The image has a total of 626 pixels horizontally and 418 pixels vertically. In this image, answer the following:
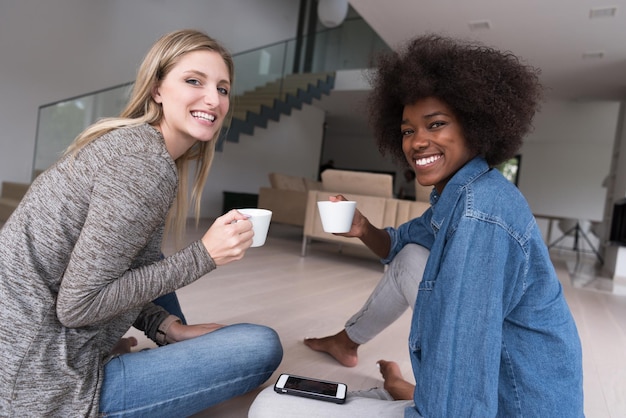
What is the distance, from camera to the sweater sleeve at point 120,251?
0.71 meters

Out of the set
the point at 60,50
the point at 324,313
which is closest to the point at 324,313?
the point at 324,313

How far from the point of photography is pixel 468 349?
0.61m

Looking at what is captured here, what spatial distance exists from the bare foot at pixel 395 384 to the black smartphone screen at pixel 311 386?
0.45m

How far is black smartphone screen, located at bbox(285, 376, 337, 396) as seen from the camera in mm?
919

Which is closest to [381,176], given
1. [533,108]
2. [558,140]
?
[533,108]

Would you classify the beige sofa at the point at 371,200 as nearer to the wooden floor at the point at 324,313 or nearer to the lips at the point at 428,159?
the wooden floor at the point at 324,313

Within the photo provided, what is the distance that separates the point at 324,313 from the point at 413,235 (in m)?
1.17

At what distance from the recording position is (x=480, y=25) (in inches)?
181

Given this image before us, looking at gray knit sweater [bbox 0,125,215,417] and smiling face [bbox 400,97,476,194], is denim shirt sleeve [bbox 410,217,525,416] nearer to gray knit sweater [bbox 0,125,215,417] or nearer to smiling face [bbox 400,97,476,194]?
smiling face [bbox 400,97,476,194]

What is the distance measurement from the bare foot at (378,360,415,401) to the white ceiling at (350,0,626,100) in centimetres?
318

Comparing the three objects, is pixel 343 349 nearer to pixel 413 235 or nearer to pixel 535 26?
pixel 413 235

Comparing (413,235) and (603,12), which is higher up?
(603,12)

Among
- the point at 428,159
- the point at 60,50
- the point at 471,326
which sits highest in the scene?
the point at 60,50

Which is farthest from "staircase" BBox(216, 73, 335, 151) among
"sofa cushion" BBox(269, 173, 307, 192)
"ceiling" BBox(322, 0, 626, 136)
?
"ceiling" BBox(322, 0, 626, 136)
